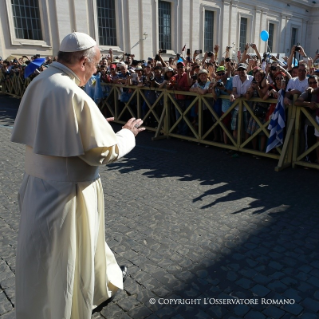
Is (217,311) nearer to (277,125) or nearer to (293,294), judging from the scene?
(293,294)

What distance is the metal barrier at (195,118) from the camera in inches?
244

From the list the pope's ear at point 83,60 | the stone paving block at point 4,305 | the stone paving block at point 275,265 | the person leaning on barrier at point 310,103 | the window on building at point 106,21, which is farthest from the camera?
the window on building at point 106,21

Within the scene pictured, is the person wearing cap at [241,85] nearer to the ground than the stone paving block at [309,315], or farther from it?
farther from it

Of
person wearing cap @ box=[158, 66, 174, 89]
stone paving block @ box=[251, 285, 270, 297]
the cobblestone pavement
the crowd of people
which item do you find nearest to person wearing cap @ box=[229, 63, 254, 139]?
the crowd of people

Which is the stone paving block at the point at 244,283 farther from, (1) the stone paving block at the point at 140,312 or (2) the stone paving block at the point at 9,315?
(2) the stone paving block at the point at 9,315

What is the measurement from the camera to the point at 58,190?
6.81 feet

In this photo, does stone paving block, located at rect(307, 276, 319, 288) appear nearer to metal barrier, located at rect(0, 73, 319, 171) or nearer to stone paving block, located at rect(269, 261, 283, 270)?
stone paving block, located at rect(269, 261, 283, 270)

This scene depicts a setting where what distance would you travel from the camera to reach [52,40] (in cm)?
2128

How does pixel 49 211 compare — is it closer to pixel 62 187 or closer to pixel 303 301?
pixel 62 187

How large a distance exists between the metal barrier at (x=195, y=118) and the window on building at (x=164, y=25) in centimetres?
1768

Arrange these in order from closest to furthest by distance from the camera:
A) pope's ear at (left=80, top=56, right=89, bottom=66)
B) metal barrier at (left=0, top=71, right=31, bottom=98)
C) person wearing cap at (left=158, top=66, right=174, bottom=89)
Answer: pope's ear at (left=80, top=56, right=89, bottom=66) → person wearing cap at (left=158, top=66, right=174, bottom=89) → metal barrier at (left=0, top=71, right=31, bottom=98)

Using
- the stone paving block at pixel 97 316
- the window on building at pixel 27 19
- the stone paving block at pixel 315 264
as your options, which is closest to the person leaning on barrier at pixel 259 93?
the stone paving block at pixel 315 264

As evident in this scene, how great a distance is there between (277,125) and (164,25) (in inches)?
906

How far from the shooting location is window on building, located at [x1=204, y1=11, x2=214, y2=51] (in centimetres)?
2977
